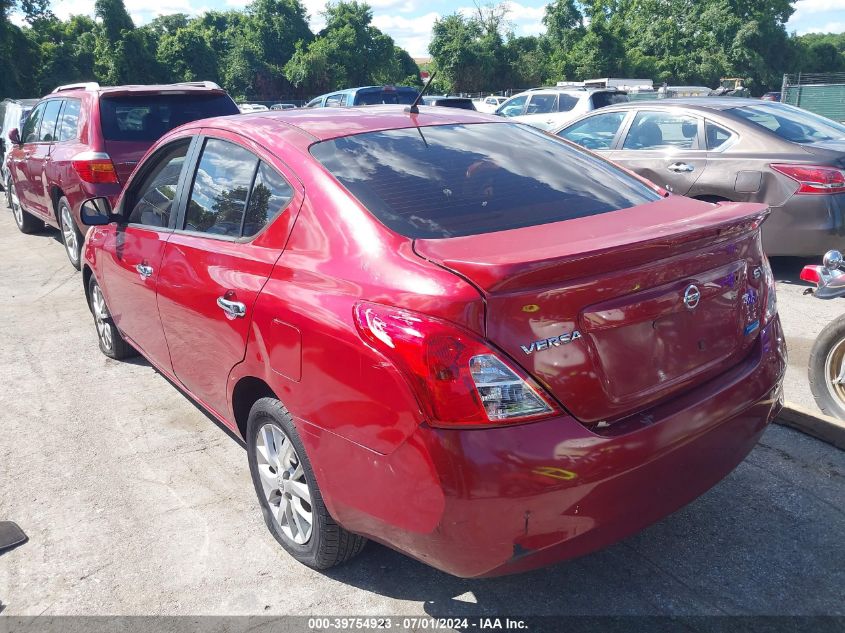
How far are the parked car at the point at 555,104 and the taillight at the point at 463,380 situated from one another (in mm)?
15166

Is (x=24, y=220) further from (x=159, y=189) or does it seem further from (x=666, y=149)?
(x=666, y=149)

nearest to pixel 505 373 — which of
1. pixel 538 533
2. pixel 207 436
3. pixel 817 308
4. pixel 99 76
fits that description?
pixel 538 533

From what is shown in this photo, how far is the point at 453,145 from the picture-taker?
10.3 feet

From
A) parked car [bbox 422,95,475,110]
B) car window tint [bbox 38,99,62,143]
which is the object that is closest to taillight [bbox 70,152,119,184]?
car window tint [bbox 38,99,62,143]

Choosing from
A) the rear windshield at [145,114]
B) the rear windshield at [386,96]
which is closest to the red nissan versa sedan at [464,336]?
the rear windshield at [145,114]

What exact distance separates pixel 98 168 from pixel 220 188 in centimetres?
453

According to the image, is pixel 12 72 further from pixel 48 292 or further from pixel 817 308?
pixel 817 308

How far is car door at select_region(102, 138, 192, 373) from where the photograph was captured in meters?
3.73

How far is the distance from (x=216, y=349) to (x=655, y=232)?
1854mm

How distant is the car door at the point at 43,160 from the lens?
8.34 meters

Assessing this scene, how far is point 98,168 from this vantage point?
716cm

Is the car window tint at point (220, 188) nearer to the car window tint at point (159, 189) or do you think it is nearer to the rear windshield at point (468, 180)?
the car window tint at point (159, 189)

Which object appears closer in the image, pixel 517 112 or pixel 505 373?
pixel 505 373

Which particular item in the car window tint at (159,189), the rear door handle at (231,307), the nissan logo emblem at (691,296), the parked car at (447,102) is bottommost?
the rear door handle at (231,307)
